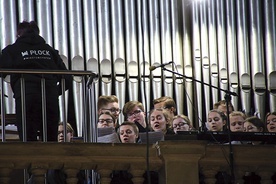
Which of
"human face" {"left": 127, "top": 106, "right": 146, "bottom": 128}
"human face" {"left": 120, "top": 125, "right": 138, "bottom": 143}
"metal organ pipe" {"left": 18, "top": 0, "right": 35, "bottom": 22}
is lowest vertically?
"human face" {"left": 120, "top": 125, "right": 138, "bottom": 143}

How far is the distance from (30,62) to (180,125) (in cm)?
197

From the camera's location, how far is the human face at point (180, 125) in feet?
31.7

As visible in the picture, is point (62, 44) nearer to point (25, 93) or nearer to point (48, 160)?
point (25, 93)

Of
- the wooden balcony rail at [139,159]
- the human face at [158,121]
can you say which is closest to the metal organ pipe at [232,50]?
the human face at [158,121]

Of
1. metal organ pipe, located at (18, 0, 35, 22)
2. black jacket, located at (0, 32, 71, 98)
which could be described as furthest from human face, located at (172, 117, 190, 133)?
metal organ pipe, located at (18, 0, 35, 22)

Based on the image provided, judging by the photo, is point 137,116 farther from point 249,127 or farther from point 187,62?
point 187,62

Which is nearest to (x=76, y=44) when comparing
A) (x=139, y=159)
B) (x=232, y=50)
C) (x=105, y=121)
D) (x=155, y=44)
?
(x=155, y=44)

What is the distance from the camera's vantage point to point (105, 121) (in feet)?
31.1

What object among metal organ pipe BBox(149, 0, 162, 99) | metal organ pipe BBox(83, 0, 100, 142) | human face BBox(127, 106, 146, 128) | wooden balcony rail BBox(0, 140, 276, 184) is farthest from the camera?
metal organ pipe BBox(149, 0, 162, 99)

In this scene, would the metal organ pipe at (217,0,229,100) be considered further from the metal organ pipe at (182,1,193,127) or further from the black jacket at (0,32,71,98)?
the black jacket at (0,32,71,98)

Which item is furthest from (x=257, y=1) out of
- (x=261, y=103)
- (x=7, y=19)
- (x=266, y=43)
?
(x=7, y=19)

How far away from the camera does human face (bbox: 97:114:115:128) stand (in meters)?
9.44

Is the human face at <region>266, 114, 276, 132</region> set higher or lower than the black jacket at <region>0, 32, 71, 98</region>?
lower

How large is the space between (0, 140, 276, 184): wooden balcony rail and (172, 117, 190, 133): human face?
2.21m
